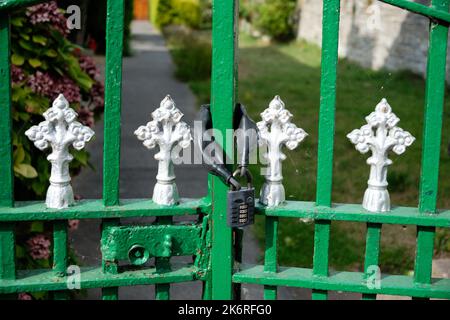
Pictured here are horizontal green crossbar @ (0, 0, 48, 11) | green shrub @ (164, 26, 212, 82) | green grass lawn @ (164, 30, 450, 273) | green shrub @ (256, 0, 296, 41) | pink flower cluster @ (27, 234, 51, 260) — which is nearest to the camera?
horizontal green crossbar @ (0, 0, 48, 11)

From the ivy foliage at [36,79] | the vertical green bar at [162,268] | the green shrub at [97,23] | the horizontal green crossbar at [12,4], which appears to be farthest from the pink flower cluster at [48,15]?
the green shrub at [97,23]

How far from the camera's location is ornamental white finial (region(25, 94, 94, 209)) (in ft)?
6.04

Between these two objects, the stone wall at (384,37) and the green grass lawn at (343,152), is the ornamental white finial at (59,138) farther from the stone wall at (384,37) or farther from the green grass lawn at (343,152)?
the stone wall at (384,37)

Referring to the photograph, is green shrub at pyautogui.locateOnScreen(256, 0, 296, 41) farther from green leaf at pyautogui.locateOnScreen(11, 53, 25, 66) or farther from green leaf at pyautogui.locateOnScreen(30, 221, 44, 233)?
green leaf at pyautogui.locateOnScreen(30, 221, 44, 233)

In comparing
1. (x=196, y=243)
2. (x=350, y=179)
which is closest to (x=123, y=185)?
(x=350, y=179)

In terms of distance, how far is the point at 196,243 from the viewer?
6.33ft

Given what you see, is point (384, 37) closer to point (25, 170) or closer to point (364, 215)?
point (25, 170)

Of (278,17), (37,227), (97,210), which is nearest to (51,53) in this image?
(37,227)

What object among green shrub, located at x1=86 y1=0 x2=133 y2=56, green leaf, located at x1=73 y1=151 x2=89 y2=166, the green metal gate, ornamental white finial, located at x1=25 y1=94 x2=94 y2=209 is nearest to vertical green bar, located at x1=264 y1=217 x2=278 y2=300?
the green metal gate

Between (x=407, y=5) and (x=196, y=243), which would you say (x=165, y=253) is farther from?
(x=407, y=5)

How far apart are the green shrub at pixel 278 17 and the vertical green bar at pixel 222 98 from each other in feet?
58.0

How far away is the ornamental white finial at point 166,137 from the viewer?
1.87 meters

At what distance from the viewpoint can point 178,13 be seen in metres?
23.7

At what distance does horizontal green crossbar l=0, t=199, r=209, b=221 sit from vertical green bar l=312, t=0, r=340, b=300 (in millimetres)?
337
